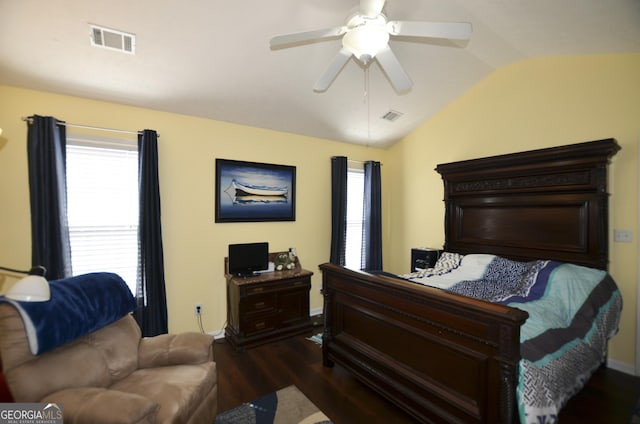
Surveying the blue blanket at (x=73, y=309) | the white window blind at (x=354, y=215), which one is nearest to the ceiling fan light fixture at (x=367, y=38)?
the blue blanket at (x=73, y=309)

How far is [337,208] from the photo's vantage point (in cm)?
409

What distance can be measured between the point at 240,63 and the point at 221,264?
7.18ft

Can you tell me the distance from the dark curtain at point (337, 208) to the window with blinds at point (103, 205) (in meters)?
2.40

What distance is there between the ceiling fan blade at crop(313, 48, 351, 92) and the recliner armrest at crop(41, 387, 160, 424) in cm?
222

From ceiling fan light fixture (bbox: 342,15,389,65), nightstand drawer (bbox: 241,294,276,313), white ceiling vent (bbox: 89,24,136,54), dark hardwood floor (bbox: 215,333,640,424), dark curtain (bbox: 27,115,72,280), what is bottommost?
dark hardwood floor (bbox: 215,333,640,424)

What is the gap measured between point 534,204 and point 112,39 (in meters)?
4.12

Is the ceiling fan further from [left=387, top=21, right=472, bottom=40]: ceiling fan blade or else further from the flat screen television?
the flat screen television

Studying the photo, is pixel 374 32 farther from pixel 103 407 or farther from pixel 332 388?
pixel 332 388

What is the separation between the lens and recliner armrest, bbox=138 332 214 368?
1878 millimetres

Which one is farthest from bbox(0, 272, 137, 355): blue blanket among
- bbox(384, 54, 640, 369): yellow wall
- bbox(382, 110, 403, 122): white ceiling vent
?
bbox(384, 54, 640, 369): yellow wall

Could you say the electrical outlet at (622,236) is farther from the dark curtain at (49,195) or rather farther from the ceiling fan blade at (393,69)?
the dark curtain at (49,195)

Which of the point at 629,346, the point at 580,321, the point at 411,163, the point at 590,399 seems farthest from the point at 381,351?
the point at 411,163

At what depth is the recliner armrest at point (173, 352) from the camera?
188cm

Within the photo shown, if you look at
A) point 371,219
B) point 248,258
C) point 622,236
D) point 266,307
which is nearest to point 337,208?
point 371,219
